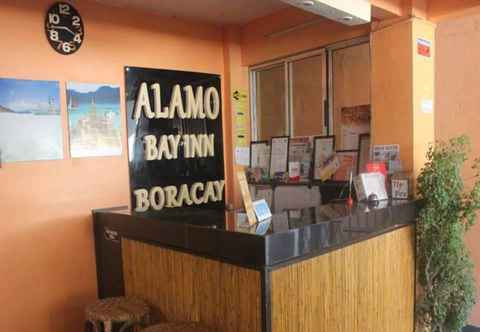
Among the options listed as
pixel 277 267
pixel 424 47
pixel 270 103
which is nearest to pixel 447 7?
pixel 424 47

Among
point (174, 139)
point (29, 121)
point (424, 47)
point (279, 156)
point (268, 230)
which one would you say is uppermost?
point (424, 47)

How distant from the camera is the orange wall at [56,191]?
284 centimetres

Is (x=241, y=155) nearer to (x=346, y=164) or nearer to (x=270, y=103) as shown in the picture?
(x=346, y=164)

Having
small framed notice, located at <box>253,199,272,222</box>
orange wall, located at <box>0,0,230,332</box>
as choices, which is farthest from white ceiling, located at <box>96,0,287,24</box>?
small framed notice, located at <box>253,199,272,222</box>

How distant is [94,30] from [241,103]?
5.17ft

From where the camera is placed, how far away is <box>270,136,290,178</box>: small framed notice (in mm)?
3941

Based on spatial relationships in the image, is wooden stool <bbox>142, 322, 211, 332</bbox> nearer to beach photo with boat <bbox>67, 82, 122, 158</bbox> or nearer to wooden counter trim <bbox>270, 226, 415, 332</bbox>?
wooden counter trim <bbox>270, 226, 415, 332</bbox>

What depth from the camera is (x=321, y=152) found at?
11.9ft

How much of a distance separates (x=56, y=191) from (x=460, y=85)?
11.0 ft

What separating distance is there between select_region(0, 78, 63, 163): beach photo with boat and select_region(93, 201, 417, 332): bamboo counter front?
722 mm

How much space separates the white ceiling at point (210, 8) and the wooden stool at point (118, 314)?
7.72 ft

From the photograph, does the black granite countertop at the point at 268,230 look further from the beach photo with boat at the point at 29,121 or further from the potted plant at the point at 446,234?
the beach photo with boat at the point at 29,121

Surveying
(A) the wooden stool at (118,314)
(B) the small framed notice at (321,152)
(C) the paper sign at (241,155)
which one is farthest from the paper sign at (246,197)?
(B) the small framed notice at (321,152)

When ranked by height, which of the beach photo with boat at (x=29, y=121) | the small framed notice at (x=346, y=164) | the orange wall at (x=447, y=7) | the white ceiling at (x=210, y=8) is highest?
the white ceiling at (x=210, y=8)
